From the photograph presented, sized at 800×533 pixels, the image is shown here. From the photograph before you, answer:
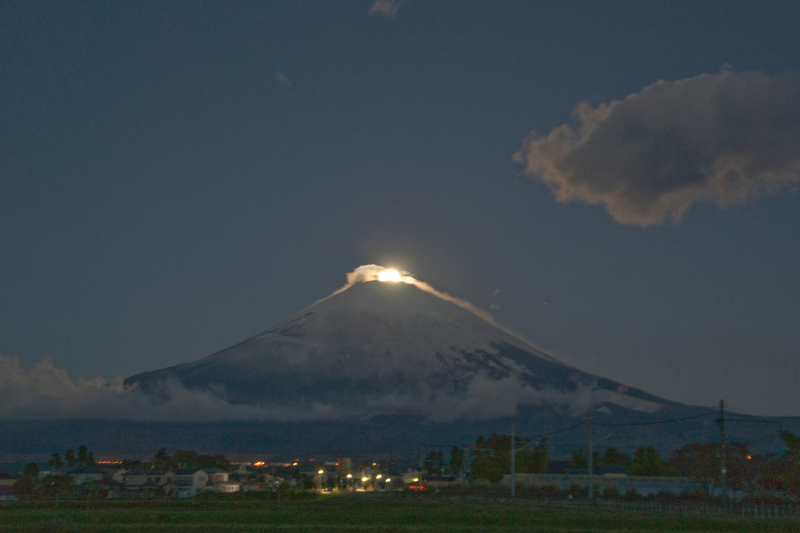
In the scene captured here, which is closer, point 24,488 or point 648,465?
point 24,488

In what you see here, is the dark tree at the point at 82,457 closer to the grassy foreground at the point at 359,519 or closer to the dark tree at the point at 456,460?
the dark tree at the point at 456,460

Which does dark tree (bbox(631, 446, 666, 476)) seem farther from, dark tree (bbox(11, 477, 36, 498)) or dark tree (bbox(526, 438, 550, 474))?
dark tree (bbox(11, 477, 36, 498))

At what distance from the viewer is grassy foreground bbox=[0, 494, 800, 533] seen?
47031mm

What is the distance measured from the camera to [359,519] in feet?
177

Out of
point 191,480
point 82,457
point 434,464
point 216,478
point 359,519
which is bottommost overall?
point 434,464

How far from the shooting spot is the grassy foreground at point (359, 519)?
47031 millimetres

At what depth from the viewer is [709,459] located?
87.9 metres

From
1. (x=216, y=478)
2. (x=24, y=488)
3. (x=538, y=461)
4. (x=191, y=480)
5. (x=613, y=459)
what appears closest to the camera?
(x=24, y=488)

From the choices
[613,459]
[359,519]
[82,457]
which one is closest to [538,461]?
[613,459]

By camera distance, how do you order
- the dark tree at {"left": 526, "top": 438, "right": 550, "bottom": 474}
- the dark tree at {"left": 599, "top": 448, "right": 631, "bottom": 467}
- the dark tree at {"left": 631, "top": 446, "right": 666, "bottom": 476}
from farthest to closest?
1. the dark tree at {"left": 599, "top": 448, "right": 631, "bottom": 467}
2. the dark tree at {"left": 526, "top": 438, "right": 550, "bottom": 474}
3. the dark tree at {"left": 631, "top": 446, "right": 666, "bottom": 476}

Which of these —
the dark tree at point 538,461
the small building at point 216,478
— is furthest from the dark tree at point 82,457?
the dark tree at point 538,461

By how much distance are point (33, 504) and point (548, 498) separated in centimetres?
4755

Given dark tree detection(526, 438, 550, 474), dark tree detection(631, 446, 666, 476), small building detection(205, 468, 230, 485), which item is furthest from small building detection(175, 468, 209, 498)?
dark tree detection(631, 446, 666, 476)

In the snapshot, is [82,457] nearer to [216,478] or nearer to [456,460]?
[216,478]
